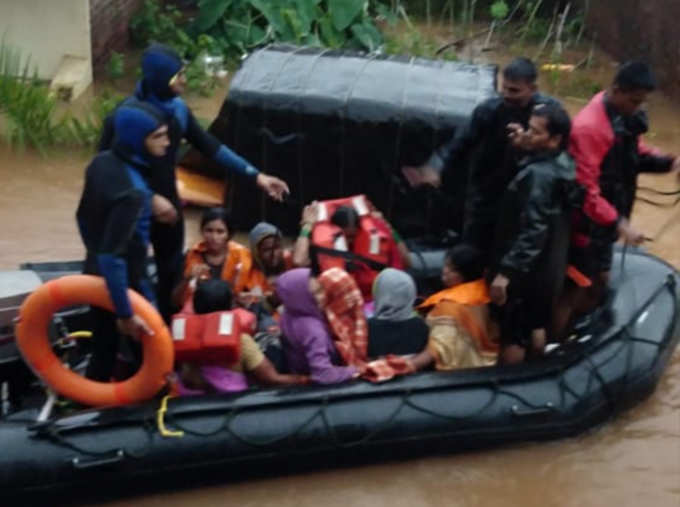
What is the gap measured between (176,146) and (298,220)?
234 centimetres

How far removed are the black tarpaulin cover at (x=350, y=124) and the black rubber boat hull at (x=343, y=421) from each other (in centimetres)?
189

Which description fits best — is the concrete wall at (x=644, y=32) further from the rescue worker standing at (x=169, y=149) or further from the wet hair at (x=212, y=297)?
the wet hair at (x=212, y=297)

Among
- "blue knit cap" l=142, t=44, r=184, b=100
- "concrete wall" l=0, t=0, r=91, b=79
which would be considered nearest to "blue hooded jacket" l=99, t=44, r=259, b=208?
"blue knit cap" l=142, t=44, r=184, b=100

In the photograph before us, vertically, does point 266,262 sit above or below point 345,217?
below

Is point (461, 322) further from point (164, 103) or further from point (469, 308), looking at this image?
point (164, 103)

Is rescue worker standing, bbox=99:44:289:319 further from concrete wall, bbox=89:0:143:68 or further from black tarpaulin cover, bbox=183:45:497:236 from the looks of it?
concrete wall, bbox=89:0:143:68

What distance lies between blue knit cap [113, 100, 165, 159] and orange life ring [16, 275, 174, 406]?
0.51m

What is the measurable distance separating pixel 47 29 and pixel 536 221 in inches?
242

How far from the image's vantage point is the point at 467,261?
5.51 meters

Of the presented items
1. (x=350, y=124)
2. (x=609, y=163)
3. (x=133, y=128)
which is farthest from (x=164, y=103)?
(x=350, y=124)

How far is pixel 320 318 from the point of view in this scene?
5125 millimetres

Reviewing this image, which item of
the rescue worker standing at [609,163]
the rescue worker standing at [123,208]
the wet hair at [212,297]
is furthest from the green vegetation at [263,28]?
the rescue worker standing at [123,208]

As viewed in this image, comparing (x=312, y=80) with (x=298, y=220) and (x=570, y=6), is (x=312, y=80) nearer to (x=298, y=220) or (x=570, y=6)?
(x=298, y=220)

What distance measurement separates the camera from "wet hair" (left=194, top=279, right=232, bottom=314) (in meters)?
4.95
